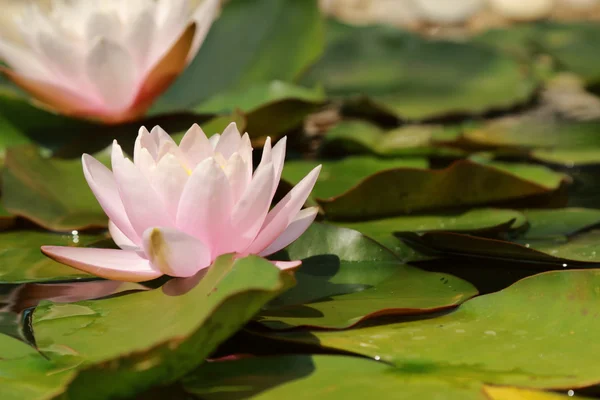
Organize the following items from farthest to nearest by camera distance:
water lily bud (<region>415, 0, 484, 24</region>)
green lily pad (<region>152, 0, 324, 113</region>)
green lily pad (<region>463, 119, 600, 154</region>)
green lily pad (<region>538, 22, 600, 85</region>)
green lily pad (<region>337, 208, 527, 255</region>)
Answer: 1. water lily bud (<region>415, 0, 484, 24</region>)
2. green lily pad (<region>538, 22, 600, 85</region>)
3. green lily pad (<region>152, 0, 324, 113</region>)
4. green lily pad (<region>463, 119, 600, 154</region>)
5. green lily pad (<region>337, 208, 527, 255</region>)

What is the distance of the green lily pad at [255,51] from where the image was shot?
1479 mm

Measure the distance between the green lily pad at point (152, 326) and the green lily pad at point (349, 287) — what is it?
0.22 feet

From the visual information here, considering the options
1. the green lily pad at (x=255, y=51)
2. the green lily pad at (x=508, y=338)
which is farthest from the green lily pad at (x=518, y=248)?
the green lily pad at (x=255, y=51)

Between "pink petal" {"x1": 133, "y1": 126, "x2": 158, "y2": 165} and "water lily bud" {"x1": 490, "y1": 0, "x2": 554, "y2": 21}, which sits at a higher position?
"water lily bud" {"x1": 490, "y1": 0, "x2": 554, "y2": 21}

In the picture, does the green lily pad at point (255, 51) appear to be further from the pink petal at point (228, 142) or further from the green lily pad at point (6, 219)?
the pink petal at point (228, 142)

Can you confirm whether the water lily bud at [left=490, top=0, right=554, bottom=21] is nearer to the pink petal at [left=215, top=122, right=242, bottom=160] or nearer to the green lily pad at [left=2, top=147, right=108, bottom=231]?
the green lily pad at [left=2, top=147, right=108, bottom=231]

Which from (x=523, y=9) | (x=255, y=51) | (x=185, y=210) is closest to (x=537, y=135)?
(x=255, y=51)

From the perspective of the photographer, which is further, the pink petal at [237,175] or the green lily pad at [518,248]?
the green lily pad at [518,248]

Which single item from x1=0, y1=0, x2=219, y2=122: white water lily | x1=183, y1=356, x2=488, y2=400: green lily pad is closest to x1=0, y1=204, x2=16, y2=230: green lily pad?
x1=0, y1=0, x2=219, y2=122: white water lily

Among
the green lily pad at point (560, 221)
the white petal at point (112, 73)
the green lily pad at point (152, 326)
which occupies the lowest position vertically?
the green lily pad at point (152, 326)

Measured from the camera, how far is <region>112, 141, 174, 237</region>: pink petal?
0.59m

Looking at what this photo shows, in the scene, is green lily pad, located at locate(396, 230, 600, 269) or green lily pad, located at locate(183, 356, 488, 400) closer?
green lily pad, located at locate(183, 356, 488, 400)

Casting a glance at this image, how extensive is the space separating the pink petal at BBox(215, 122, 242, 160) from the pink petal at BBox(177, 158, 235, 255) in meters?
0.09

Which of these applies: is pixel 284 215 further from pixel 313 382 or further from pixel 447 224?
pixel 447 224
